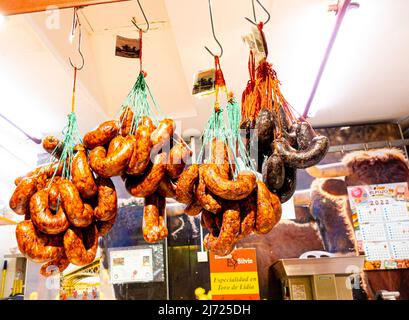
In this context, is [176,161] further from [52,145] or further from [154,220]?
[52,145]

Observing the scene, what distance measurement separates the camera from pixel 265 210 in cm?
136

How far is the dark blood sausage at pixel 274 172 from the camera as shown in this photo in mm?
1414

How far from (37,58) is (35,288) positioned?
2955 millimetres

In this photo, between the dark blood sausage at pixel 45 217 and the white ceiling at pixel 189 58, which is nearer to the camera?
the dark blood sausage at pixel 45 217

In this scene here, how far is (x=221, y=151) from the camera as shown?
4.87 ft

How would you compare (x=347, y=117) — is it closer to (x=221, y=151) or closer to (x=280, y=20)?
(x=280, y=20)

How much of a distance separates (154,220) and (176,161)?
0.27m

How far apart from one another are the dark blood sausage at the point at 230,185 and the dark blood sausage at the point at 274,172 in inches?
3.6

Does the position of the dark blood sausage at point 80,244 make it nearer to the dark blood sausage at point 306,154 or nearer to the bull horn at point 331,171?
the dark blood sausage at point 306,154

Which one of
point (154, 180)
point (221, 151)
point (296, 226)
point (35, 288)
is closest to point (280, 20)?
point (221, 151)

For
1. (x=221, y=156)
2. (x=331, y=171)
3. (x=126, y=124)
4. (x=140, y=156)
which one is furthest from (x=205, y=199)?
(x=331, y=171)

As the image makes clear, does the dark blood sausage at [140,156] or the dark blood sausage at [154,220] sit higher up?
the dark blood sausage at [140,156]

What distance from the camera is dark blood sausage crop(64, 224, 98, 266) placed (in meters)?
1.35

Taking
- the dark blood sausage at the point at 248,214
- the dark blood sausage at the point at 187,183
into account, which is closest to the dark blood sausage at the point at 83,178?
the dark blood sausage at the point at 187,183
